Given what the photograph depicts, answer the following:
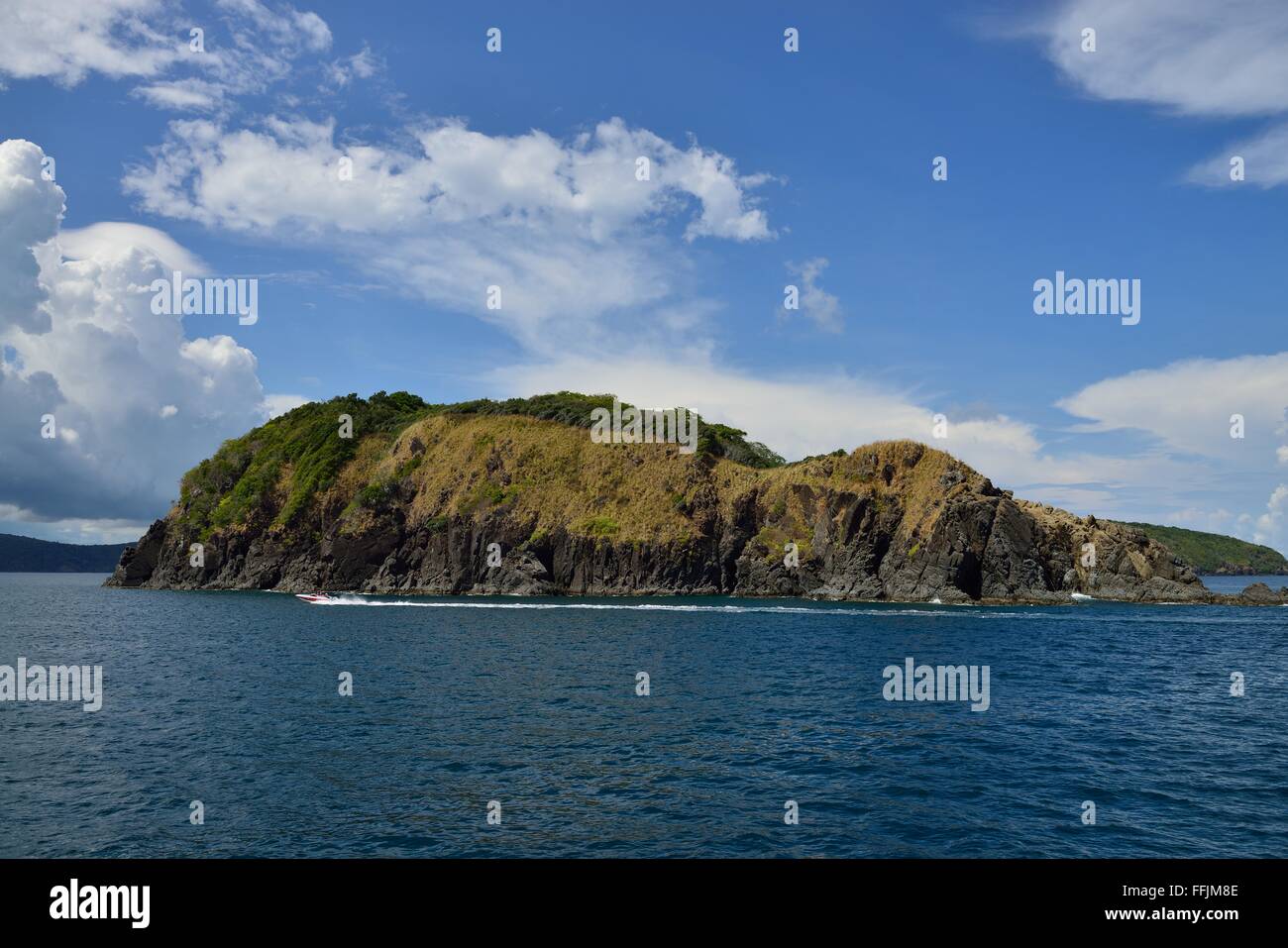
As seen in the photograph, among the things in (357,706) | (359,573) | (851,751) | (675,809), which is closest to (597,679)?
(357,706)

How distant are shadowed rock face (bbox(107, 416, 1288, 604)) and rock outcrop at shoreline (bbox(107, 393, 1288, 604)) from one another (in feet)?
1.18

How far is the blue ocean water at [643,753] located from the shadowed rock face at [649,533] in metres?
67.1

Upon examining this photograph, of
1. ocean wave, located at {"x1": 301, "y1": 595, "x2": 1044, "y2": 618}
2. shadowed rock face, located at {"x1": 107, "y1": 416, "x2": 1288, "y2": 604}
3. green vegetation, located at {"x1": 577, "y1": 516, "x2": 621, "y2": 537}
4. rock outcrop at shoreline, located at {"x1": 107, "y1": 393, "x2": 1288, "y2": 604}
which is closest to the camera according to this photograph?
ocean wave, located at {"x1": 301, "y1": 595, "x2": 1044, "y2": 618}

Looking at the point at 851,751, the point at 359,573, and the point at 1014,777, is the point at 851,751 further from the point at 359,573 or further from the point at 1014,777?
the point at 359,573

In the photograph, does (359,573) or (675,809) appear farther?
(359,573)

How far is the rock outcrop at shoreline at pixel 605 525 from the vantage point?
133250 mm

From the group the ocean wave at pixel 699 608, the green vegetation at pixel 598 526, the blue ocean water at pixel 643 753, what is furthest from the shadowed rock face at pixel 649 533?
the blue ocean water at pixel 643 753

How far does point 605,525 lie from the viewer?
154750 mm

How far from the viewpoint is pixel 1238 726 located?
37375 millimetres

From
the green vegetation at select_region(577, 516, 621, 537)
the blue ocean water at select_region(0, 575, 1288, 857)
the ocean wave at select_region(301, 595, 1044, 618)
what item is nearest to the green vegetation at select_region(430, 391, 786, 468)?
the green vegetation at select_region(577, 516, 621, 537)

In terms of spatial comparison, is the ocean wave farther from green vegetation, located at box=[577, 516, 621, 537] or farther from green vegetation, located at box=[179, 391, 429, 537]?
green vegetation, located at box=[179, 391, 429, 537]

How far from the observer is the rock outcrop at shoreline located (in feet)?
437

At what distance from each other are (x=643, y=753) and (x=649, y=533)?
122m

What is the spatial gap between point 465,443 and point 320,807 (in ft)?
499
